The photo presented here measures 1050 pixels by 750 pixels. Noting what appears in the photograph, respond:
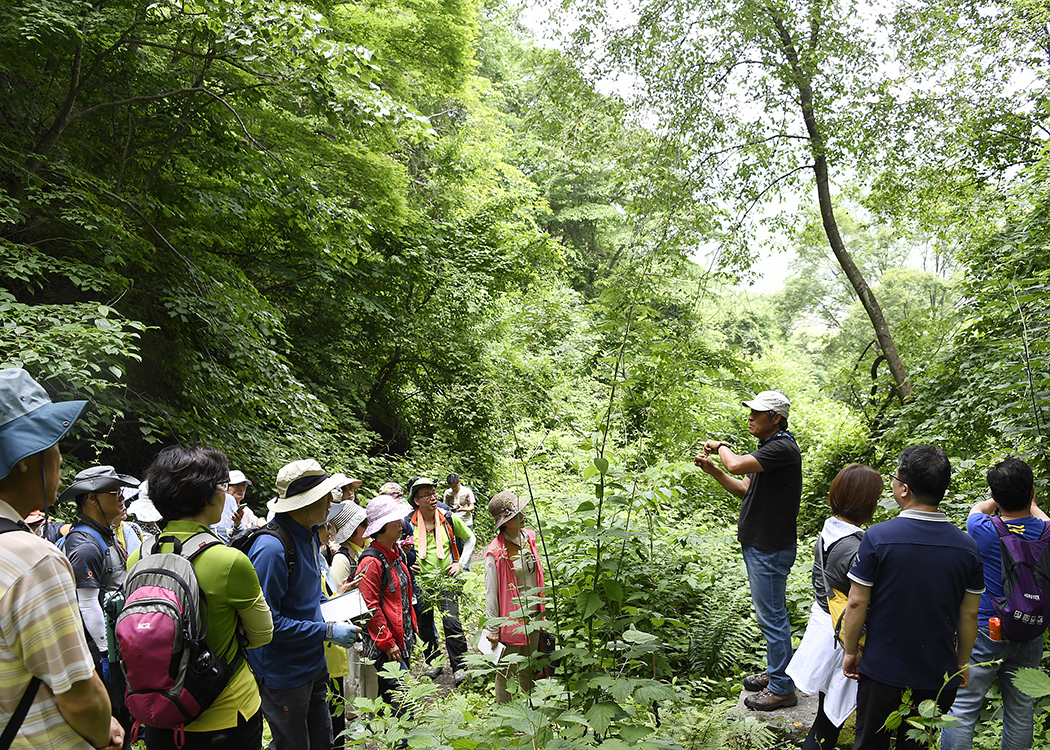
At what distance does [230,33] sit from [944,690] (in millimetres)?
7865

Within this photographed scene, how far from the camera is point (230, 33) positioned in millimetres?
6219

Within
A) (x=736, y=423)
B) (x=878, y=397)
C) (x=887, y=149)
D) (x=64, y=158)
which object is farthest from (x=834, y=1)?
(x=64, y=158)

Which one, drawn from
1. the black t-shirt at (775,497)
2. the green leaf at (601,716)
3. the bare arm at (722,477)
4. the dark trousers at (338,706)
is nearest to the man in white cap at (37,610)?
the green leaf at (601,716)

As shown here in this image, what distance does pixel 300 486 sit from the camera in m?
3.28

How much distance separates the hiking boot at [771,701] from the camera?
4.00 meters

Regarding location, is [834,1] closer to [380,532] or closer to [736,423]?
[736,423]

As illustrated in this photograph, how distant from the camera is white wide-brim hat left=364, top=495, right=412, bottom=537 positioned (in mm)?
4262

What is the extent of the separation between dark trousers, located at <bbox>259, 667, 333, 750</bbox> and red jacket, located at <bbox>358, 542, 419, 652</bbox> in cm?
72

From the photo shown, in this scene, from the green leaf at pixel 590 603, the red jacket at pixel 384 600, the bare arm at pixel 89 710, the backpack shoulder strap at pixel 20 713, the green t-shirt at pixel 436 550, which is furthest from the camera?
the green t-shirt at pixel 436 550

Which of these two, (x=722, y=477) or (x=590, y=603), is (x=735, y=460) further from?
(x=590, y=603)

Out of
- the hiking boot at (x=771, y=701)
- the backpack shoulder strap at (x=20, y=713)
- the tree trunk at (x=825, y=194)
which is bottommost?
the hiking boot at (x=771, y=701)

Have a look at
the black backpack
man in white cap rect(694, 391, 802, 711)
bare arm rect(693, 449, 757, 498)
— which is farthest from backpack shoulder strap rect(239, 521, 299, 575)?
man in white cap rect(694, 391, 802, 711)

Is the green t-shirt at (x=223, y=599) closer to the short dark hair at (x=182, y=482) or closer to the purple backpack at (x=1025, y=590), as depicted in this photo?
the short dark hair at (x=182, y=482)

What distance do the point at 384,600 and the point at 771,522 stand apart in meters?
2.71
